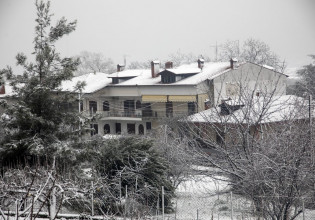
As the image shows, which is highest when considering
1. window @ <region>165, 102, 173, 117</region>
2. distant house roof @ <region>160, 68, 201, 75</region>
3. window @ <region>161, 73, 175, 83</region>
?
distant house roof @ <region>160, 68, 201, 75</region>

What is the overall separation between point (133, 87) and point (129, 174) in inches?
899

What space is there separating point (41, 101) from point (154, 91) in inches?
770

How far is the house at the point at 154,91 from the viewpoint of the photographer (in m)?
32.4

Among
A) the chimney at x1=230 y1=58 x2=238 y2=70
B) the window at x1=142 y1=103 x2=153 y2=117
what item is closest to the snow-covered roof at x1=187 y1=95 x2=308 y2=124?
the chimney at x1=230 y1=58 x2=238 y2=70

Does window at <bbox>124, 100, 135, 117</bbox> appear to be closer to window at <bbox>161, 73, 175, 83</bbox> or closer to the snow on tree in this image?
window at <bbox>161, 73, 175, 83</bbox>

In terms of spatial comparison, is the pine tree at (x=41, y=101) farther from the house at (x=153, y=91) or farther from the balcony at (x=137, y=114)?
the balcony at (x=137, y=114)

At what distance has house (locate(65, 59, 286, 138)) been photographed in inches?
1276

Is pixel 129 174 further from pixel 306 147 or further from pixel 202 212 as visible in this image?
pixel 306 147

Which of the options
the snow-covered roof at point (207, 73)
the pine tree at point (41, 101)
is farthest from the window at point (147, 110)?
the pine tree at point (41, 101)

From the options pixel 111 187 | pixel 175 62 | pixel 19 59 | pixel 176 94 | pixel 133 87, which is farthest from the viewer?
pixel 175 62

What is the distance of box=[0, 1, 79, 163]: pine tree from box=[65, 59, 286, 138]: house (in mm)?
14991

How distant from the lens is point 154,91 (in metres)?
34.6

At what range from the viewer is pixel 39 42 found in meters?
16.5

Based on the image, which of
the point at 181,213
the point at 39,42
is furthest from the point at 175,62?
the point at 181,213
